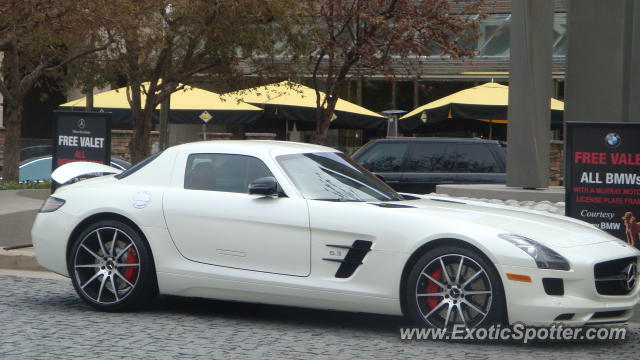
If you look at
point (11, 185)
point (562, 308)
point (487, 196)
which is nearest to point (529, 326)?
point (562, 308)

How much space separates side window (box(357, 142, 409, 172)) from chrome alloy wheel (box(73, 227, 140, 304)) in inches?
388

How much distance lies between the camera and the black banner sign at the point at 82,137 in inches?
494

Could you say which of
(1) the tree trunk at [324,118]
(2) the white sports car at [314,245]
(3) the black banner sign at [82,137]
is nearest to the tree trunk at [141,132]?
(1) the tree trunk at [324,118]

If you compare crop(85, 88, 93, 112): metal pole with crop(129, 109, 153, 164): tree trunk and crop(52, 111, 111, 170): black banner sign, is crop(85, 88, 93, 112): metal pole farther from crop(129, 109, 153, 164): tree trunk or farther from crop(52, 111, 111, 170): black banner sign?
crop(52, 111, 111, 170): black banner sign

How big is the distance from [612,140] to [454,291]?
10.3ft

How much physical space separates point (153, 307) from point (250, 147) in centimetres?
153

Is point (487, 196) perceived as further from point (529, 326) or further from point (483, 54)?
point (483, 54)

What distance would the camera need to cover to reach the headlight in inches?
272

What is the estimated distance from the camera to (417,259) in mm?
7293

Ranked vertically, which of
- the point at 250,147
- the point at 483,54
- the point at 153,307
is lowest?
the point at 153,307

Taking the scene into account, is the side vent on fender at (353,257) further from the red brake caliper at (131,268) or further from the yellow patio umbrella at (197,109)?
the yellow patio umbrella at (197,109)

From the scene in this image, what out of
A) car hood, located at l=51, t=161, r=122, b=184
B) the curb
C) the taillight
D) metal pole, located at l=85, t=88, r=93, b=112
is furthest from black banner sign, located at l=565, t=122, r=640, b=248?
metal pole, located at l=85, t=88, r=93, b=112

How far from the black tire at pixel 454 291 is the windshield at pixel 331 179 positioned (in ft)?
3.23

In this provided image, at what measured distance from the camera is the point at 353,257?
295 inches
